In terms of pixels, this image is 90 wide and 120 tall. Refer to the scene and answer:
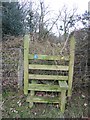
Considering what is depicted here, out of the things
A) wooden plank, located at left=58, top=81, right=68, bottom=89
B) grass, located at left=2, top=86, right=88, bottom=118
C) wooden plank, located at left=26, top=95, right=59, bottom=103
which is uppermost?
wooden plank, located at left=58, top=81, right=68, bottom=89

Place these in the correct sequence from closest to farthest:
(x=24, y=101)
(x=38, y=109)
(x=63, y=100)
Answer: (x=63, y=100)
(x=38, y=109)
(x=24, y=101)

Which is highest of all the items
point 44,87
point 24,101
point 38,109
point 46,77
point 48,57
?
point 48,57

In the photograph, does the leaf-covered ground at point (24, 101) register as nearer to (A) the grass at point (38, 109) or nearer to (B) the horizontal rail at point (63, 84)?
(A) the grass at point (38, 109)

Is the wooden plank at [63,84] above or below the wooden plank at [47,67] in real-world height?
below

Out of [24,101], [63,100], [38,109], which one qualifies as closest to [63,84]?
[63,100]

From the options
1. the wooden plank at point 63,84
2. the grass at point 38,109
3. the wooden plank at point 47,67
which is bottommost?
the grass at point 38,109

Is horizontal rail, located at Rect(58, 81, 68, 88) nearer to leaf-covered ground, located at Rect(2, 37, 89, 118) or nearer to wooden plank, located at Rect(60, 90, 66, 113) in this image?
wooden plank, located at Rect(60, 90, 66, 113)

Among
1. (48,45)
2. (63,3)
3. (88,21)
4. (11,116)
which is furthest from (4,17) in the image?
(11,116)

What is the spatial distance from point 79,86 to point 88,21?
4.38ft

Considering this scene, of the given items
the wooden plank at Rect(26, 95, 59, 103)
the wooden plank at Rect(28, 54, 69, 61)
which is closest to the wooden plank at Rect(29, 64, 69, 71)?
the wooden plank at Rect(28, 54, 69, 61)

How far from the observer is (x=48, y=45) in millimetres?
4164

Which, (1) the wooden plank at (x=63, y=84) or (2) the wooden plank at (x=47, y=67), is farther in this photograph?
(2) the wooden plank at (x=47, y=67)

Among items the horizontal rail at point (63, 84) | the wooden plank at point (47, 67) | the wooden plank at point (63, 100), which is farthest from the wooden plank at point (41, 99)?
the wooden plank at point (47, 67)

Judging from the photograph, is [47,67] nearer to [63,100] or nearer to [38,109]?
[63,100]
